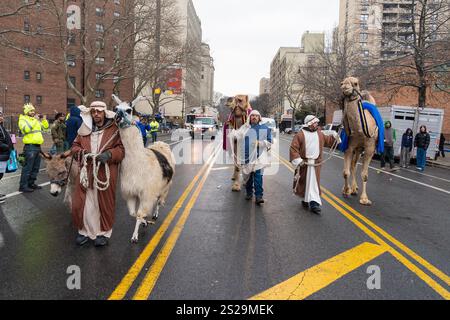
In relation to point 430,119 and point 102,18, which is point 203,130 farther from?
point 430,119

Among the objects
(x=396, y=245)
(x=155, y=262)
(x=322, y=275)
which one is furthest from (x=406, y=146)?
(x=155, y=262)

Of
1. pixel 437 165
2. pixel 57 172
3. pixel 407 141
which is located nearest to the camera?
pixel 57 172

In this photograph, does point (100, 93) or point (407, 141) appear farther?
Result: point (100, 93)

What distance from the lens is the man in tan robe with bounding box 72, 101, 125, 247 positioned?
4852 millimetres

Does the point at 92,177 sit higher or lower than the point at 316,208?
higher

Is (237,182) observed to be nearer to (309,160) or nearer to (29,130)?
(309,160)

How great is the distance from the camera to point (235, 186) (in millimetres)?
9234

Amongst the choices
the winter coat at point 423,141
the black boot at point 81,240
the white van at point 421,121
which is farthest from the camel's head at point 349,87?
the white van at point 421,121

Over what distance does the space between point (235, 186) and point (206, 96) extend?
502 ft

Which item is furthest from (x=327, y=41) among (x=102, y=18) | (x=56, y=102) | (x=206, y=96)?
(x=206, y=96)

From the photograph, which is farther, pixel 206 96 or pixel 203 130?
pixel 206 96

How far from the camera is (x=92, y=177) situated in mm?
4855

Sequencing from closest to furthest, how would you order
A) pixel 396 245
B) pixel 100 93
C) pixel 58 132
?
pixel 396 245
pixel 58 132
pixel 100 93

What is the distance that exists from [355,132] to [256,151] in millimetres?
2392
